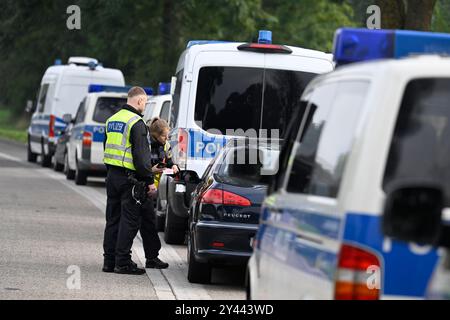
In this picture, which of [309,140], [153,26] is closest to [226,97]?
[309,140]

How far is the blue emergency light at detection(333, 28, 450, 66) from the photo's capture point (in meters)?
6.17

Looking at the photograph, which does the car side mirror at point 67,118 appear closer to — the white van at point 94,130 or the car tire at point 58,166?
the white van at point 94,130

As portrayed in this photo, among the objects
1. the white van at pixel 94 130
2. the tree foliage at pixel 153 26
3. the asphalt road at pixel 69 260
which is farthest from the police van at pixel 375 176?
the tree foliage at pixel 153 26

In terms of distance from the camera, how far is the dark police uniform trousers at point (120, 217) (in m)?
12.9

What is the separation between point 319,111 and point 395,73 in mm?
1187

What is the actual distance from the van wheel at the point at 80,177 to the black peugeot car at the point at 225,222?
15.1m

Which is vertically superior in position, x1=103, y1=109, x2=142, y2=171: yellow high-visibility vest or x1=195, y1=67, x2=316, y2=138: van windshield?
x1=195, y1=67, x2=316, y2=138: van windshield

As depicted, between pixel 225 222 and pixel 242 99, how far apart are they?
379cm

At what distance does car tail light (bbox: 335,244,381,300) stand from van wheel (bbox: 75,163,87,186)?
22309 millimetres

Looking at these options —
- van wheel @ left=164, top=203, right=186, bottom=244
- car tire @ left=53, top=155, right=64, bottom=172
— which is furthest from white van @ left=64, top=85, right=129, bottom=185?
van wheel @ left=164, top=203, right=186, bottom=244

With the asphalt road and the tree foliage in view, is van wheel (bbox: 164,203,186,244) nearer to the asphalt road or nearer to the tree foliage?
the asphalt road

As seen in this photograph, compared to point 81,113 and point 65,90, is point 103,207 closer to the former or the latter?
point 81,113

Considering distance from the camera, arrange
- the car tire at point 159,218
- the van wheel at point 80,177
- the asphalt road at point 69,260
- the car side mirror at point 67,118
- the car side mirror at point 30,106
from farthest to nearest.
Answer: the car side mirror at point 30,106 < the car side mirror at point 67,118 < the van wheel at point 80,177 < the car tire at point 159,218 < the asphalt road at point 69,260

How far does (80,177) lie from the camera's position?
27.5 meters
